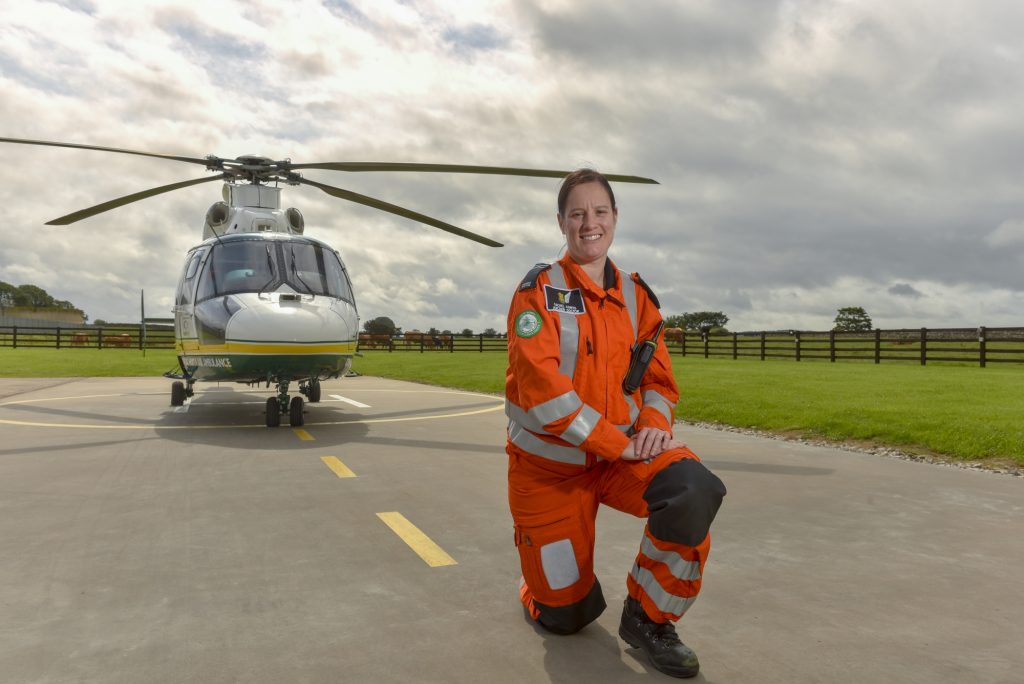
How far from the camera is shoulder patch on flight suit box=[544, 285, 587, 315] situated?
2979 mm

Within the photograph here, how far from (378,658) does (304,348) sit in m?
7.06

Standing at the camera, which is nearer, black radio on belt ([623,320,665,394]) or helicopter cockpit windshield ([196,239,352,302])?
black radio on belt ([623,320,665,394])

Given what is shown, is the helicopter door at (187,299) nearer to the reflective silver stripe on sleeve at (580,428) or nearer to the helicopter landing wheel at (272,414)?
the helicopter landing wheel at (272,414)

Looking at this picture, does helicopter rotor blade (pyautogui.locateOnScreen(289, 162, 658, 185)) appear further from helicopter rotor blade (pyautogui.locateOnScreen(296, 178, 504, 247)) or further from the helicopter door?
the helicopter door

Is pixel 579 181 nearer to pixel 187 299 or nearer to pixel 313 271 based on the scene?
pixel 313 271

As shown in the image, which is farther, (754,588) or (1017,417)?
(1017,417)

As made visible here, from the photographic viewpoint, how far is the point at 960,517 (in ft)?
16.0

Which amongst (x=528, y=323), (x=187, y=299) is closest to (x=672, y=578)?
(x=528, y=323)

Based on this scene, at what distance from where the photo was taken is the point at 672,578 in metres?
2.71

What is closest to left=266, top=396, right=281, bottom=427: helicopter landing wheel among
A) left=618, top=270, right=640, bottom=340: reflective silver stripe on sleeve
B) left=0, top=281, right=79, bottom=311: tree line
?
left=618, top=270, right=640, bottom=340: reflective silver stripe on sleeve

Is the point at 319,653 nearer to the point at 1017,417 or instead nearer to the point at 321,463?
the point at 321,463

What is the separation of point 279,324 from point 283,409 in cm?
146

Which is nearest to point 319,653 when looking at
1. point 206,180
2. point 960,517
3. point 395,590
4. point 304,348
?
point 395,590

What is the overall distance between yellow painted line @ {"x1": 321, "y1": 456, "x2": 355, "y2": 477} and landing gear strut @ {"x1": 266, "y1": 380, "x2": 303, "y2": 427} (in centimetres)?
263
